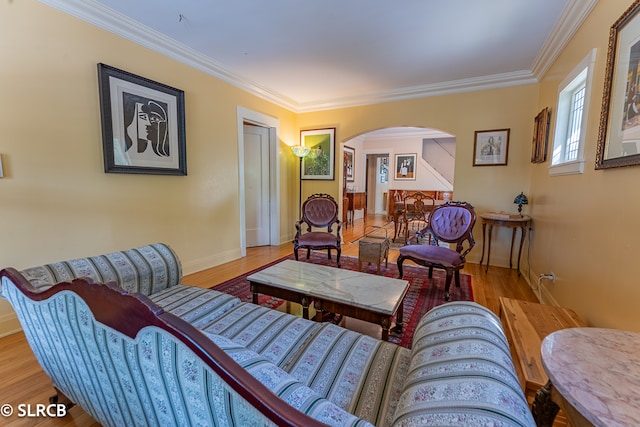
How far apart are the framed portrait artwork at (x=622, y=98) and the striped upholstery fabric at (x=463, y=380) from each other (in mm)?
1313

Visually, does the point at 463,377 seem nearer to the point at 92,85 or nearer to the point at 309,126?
the point at 92,85

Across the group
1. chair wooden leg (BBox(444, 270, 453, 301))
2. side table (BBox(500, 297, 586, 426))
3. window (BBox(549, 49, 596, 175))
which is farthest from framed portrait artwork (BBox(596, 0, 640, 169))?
chair wooden leg (BBox(444, 270, 453, 301))

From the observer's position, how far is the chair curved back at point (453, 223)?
9.86 ft

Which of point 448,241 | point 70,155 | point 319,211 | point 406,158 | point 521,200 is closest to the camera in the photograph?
point 70,155

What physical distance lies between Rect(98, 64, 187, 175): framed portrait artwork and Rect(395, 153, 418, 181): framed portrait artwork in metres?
6.39

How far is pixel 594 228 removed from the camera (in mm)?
1810

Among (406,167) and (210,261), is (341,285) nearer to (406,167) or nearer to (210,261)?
(210,261)

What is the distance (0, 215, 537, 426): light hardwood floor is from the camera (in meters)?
1.36

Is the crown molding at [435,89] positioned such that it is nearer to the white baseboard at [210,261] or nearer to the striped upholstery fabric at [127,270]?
the white baseboard at [210,261]

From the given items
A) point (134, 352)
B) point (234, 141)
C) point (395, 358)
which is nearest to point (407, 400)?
point (395, 358)

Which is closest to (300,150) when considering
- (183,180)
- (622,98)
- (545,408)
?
(183,180)

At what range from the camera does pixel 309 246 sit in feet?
11.8

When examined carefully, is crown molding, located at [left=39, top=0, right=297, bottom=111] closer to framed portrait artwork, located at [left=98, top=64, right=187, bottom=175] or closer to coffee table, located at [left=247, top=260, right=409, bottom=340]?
framed portrait artwork, located at [left=98, top=64, right=187, bottom=175]

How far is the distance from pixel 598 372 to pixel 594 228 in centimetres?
154
